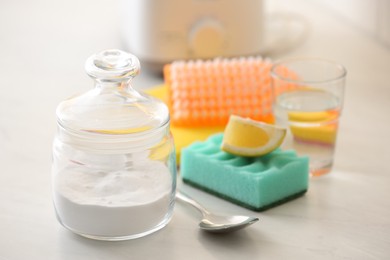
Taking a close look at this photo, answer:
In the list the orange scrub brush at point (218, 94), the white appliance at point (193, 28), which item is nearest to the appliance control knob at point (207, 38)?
the white appliance at point (193, 28)

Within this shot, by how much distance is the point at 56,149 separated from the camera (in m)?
0.93

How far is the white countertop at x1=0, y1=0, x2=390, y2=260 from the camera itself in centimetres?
90

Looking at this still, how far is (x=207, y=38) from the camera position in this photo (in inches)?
54.1

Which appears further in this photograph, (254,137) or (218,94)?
(218,94)

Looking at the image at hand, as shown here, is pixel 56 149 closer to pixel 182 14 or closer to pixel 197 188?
pixel 197 188

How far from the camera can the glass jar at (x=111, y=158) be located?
88 centimetres

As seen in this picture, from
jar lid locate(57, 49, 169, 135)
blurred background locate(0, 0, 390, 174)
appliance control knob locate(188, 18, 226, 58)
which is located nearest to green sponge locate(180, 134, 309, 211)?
jar lid locate(57, 49, 169, 135)

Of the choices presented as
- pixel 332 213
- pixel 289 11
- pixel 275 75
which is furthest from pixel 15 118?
pixel 289 11

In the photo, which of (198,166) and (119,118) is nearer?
(119,118)

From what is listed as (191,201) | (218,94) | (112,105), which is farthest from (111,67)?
(218,94)

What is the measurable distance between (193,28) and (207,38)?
29 millimetres

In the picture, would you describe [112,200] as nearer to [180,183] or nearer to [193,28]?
[180,183]

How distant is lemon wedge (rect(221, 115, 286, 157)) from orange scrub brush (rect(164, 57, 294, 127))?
0.18 m

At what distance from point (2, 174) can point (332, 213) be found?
16.7 inches
